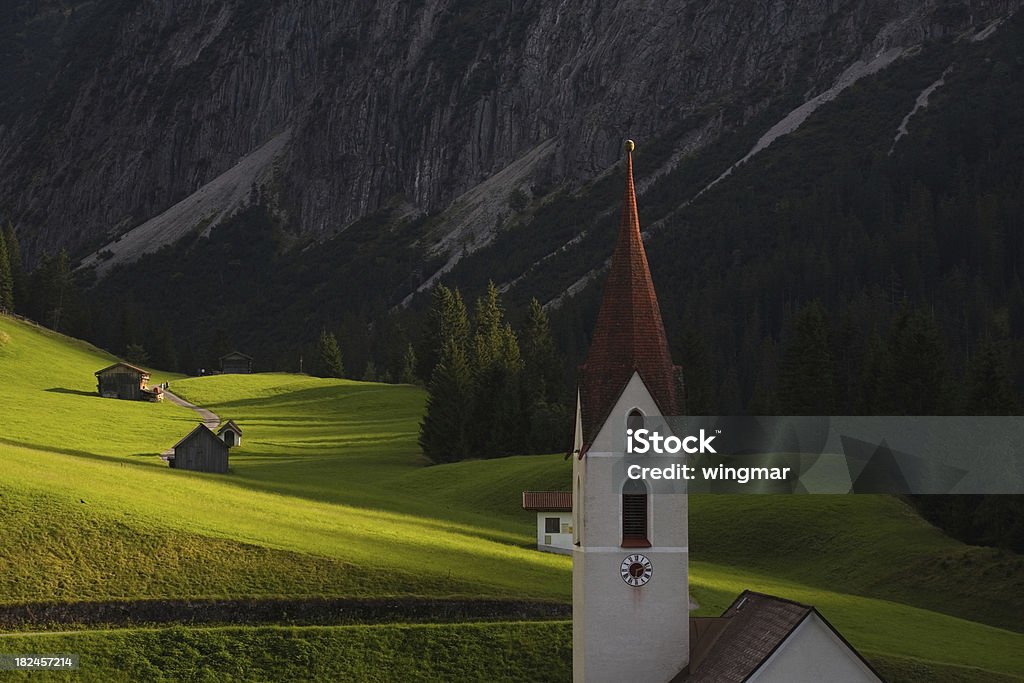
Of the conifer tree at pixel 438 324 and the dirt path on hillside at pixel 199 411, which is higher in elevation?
the conifer tree at pixel 438 324

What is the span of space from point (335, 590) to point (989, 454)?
45.2 meters

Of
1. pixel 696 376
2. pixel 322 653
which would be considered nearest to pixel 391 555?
pixel 322 653

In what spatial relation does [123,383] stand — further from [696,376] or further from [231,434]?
[696,376]

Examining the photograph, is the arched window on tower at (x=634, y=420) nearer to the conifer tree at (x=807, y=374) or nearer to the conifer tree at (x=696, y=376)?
the conifer tree at (x=807, y=374)

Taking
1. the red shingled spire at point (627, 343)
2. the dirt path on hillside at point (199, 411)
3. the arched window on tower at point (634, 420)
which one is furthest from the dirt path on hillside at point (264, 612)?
the dirt path on hillside at point (199, 411)

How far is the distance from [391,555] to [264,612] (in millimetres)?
10060

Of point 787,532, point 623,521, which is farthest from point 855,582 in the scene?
point 623,521

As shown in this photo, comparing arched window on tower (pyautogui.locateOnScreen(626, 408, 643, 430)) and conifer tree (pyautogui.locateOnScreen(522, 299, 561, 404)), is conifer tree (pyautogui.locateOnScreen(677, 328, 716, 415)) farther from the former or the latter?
arched window on tower (pyautogui.locateOnScreen(626, 408, 643, 430))

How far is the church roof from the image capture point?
120ft

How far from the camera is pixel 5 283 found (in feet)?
607

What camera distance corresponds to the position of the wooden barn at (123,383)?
488 ft

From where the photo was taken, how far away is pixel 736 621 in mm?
41094

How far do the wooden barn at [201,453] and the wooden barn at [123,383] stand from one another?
186 feet

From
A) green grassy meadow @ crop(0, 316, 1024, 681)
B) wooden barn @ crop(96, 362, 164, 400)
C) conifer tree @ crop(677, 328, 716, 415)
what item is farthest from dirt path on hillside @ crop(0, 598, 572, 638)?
wooden barn @ crop(96, 362, 164, 400)
